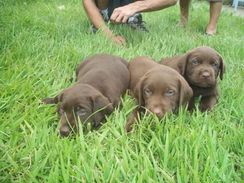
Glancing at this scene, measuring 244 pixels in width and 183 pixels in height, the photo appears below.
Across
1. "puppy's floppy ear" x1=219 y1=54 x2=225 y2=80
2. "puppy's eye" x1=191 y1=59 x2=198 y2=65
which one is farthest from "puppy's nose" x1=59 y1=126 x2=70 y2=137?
"puppy's floppy ear" x1=219 y1=54 x2=225 y2=80

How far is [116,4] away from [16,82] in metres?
3.59

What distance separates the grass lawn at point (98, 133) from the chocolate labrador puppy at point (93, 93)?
109mm

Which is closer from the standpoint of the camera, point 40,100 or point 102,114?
point 102,114

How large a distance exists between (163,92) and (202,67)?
680 millimetres

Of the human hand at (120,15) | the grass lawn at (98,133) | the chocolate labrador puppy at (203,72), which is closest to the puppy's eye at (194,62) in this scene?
the chocolate labrador puppy at (203,72)

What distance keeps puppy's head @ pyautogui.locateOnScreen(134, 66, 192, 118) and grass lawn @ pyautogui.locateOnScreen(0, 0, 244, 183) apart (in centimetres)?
12

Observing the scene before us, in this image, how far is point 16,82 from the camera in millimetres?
3928

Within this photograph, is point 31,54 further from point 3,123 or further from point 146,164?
point 146,164

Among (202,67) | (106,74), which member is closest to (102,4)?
(106,74)

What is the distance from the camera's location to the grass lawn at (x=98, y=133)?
2.67 m

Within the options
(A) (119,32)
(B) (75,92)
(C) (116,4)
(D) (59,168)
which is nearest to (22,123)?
(B) (75,92)

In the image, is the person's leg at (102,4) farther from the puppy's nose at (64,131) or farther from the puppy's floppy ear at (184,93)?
the puppy's nose at (64,131)

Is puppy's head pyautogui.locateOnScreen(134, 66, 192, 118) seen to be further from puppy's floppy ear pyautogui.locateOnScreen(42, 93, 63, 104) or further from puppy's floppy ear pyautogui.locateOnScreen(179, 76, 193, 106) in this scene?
puppy's floppy ear pyautogui.locateOnScreen(42, 93, 63, 104)

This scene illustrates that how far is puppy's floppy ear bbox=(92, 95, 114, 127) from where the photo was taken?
3.47 metres
